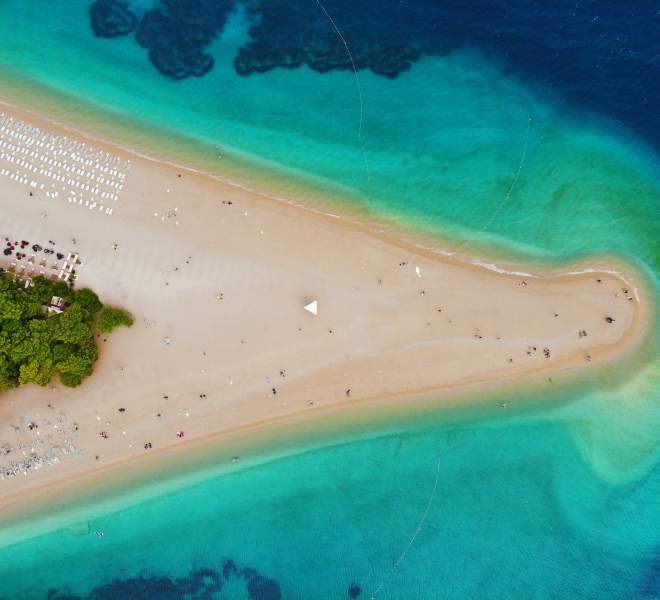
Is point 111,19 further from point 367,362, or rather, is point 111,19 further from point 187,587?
point 187,587

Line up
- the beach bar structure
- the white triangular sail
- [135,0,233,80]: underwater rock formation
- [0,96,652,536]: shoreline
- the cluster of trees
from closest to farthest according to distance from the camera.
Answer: the cluster of trees < the white triangular sail < the beach bar structure < [0,96,652,536]: shoreline < [135,0,233,80]: underwater rock formation

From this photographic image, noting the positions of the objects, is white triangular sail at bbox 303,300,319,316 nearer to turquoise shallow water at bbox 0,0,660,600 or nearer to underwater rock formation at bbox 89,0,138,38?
turquoise shallow water at bbox 0,0,660,600

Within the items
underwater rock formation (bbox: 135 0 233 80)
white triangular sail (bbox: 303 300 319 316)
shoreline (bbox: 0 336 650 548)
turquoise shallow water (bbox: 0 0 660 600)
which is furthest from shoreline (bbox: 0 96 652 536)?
underwater rock formation (bbox: 135 0 233 80)

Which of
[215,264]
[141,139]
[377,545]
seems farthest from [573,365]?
[141,139]

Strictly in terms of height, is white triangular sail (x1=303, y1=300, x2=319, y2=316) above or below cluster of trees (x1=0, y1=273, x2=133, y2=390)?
above

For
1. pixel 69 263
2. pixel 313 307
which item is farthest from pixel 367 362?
pixel 69 263

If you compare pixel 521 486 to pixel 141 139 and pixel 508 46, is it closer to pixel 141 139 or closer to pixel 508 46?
pixel 508 46

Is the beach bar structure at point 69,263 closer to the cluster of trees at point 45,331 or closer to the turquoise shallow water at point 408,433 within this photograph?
the cluster of trees at point 45,331
